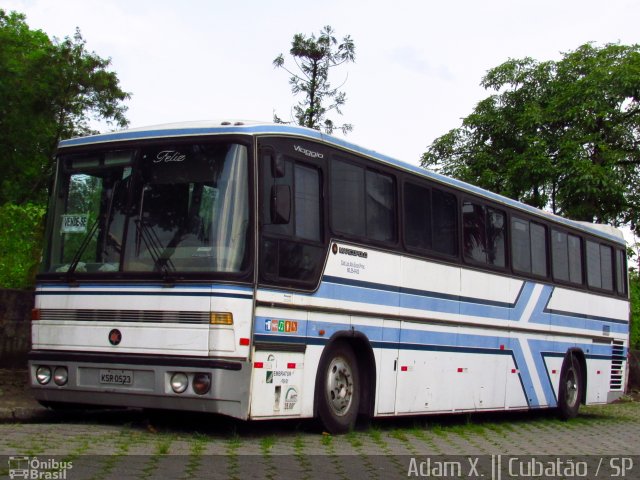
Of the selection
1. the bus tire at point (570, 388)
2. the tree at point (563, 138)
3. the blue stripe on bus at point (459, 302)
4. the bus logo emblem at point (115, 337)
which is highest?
the tree at point (563, 138)

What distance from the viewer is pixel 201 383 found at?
9.48 metres

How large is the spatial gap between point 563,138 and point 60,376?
25297 mm

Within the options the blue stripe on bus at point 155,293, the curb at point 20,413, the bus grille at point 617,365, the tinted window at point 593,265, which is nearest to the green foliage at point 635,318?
the bus grille at point 617,365

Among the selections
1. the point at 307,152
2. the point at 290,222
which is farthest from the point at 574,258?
the point at 290,222

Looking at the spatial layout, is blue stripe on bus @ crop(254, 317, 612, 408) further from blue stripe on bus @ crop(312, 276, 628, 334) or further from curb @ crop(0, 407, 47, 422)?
curb @ crop(0, 407, 47, 422)

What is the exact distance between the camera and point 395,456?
30.8ft

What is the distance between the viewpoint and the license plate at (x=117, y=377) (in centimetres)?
983

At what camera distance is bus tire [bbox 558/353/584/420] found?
1709 cm

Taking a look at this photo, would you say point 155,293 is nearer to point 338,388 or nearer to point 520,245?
point 338,388

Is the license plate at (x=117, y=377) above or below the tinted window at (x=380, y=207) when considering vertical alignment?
below

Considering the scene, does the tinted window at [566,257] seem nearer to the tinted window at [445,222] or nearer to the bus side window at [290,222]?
the tinted window at [445,222]

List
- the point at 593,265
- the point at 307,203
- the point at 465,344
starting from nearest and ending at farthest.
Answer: the point at 307,203 < the point at 465,344 < the point at 593,265

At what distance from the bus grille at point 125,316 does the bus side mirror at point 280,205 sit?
3.77 feet

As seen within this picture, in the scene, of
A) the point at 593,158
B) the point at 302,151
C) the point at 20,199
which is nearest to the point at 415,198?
the point at 302,151
